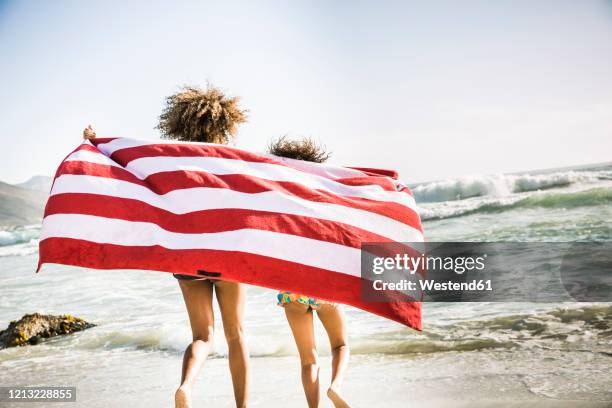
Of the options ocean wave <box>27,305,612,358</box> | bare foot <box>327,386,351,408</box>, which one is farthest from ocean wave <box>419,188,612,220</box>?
bare foot <box>327,386,351,408</box>

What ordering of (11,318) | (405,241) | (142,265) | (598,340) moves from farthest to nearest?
(11,318)
(598,340)
(405,241)
(142,265)

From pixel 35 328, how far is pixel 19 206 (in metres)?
41.1

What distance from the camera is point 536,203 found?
56.6ft

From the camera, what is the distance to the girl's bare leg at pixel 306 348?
9.12ft

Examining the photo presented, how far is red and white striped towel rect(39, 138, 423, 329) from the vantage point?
2.60 meters

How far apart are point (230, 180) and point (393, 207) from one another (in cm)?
95

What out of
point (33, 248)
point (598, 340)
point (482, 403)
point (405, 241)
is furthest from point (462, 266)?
point (33, 248)

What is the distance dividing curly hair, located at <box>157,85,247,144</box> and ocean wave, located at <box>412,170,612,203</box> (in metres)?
22.1

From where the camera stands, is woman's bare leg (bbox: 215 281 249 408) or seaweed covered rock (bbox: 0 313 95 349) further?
seaweed covered rock (bbox: 0 313 95 349)

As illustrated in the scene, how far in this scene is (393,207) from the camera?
2973 mm

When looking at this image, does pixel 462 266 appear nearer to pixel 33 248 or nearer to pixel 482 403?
pixel 482 403

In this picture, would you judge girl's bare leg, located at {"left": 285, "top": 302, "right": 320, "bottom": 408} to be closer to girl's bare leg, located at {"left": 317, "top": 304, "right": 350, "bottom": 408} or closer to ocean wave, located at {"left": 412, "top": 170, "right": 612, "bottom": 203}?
girl's bare leg, located at {"left": 317, "top": 304, "right": 350, "bottom": 408}

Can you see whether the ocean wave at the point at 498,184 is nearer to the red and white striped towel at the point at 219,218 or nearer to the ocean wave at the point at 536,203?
the ocean wave at the point at 536,203

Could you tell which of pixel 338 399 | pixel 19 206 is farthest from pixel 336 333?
pixel 19 206
